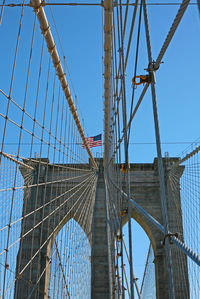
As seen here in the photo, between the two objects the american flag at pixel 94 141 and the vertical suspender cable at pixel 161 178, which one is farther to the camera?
the american flag at pixel 94 141

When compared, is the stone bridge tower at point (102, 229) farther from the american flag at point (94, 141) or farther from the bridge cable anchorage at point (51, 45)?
the bridge cable anchorage at point (51, 45)

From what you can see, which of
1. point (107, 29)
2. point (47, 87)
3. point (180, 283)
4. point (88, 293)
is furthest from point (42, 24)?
point (180, 283)

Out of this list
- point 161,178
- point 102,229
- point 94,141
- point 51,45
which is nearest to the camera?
point 161,178

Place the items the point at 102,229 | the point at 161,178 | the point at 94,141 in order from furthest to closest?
the point at 102,229 < the point at 94,141 < the point at 161,178

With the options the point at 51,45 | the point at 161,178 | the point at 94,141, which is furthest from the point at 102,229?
the point at 161,178

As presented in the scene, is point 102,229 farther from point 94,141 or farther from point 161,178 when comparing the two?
point 161,178

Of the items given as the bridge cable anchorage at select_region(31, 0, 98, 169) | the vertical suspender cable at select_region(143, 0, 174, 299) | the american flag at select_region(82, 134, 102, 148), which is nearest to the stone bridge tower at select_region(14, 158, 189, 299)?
the american flag at select_region(82, 134, 102, 148)

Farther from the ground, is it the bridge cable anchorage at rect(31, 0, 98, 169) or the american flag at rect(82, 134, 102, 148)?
the american flag at rect(82, 134, 102, 148)

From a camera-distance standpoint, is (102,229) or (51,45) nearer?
(51,45)

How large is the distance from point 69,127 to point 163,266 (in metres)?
7.83

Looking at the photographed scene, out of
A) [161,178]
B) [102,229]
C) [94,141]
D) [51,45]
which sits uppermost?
[94,141]

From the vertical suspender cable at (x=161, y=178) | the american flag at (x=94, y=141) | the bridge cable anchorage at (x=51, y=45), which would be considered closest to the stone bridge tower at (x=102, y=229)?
the american flag at (x=94, y=141)

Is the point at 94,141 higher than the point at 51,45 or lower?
higher

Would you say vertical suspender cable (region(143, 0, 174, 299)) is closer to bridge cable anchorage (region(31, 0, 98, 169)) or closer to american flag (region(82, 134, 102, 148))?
bridge cable anchorage (region(31, 0, 98, 169))
